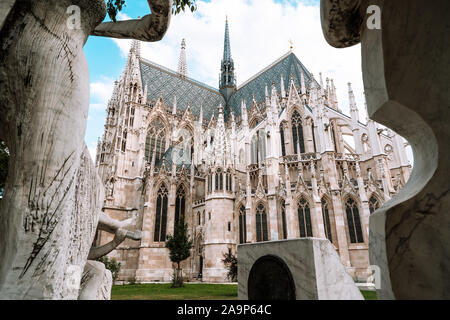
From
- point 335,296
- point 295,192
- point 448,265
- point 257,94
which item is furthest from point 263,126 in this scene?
point 448,265

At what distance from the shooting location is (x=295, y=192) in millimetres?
19359

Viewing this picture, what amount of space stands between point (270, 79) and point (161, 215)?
2496 centimetres

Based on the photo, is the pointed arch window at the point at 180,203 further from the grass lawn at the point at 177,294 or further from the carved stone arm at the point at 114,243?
the carved stone arm at the point at 114,243

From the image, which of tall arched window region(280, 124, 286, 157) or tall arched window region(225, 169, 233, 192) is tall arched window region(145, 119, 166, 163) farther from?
tall arched window region(280, 124, 286, 157)

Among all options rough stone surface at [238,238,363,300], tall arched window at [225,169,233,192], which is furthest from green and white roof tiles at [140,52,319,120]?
rough stone surface at [238,238,363,300]

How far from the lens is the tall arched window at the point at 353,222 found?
17.6 meters

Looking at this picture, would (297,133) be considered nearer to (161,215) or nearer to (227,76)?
(161,215)

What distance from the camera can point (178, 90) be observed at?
128 ft

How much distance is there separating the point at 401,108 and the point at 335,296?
105 inches

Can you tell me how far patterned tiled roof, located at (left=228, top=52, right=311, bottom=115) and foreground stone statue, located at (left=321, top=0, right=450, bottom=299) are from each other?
102ft

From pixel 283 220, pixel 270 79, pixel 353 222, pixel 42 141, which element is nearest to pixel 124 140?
pixel 283 220

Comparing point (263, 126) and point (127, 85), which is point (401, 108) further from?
point (127, 85)

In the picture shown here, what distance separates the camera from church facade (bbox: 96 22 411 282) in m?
18.5
